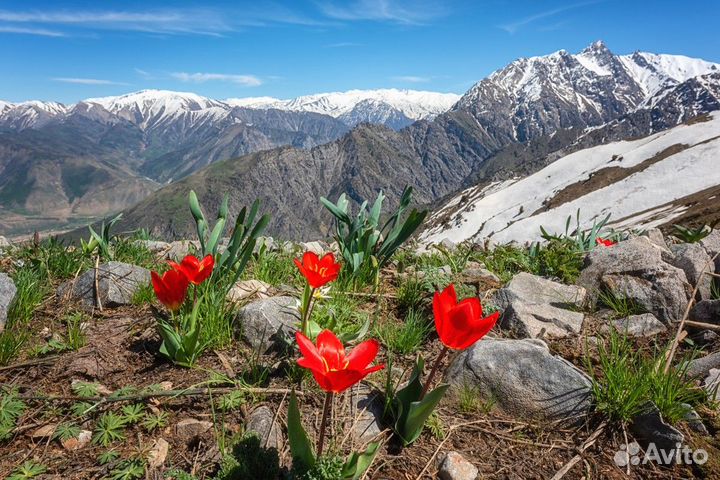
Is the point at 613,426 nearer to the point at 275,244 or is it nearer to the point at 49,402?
the point at 49,402

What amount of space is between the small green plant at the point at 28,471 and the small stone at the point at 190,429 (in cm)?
58

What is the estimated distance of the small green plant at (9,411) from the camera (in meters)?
2.09

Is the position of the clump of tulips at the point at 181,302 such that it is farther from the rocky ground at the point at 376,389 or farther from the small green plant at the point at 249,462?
the small green plant at the point at 249,462

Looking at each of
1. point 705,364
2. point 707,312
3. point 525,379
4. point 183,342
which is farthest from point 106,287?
point 707,312

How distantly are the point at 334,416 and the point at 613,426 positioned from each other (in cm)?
150

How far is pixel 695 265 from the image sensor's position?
12.1 feet

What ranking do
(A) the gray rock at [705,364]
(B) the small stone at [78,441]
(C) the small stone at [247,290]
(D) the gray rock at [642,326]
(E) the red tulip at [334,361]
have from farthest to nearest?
(C) the small stone at [247,290]
(D) the gray rock at [642,326]
(A) the gray rock at [705,364]
(B) the small stone at [78,441]
(E) the red tulip at [334,361]

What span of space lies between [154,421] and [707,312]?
3856 millimetres

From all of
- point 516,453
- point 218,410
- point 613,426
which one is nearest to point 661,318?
point 613,426

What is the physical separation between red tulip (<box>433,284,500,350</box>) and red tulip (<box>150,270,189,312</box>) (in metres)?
1.58

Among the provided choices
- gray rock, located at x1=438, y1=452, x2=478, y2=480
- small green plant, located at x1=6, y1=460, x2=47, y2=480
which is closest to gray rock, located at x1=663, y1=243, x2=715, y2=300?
gray rock, located at x1=438, y1=452, x2=478, y2=480

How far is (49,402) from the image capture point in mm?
2326

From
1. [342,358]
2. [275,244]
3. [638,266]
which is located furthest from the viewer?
Answer: [275,244]

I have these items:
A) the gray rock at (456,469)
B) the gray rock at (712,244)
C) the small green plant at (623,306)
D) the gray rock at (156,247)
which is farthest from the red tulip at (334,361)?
the gray rock at (156,247)
